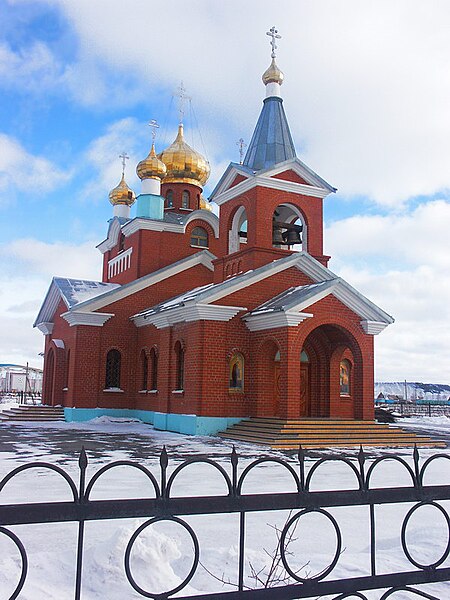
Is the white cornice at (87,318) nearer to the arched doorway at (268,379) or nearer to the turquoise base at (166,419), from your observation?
the turquoise base at (166,419)

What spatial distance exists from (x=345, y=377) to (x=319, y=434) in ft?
12.9

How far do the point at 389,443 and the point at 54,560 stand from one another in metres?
11.0

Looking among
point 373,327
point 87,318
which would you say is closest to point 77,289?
point 87,318

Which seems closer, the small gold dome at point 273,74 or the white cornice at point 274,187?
the white cornice at point 274,187

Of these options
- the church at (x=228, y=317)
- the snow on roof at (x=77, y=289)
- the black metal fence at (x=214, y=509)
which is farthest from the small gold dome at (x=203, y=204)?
the black metal fence at (x=214, y=509)

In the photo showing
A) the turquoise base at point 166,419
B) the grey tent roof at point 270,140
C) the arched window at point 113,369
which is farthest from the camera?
the arched window at point 113,369

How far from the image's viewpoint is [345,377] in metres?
17.0

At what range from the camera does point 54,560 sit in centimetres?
396

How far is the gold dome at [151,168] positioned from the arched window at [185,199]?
5.85 feet

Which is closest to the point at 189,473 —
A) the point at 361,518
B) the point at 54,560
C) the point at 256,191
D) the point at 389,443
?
the point at 361,518

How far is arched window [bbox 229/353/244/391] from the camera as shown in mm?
15688

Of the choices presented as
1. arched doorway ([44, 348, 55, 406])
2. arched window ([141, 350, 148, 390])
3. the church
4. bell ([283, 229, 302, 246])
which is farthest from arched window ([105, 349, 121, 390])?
bell ([283, 229, 302, 246])

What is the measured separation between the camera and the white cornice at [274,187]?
1686 centimetres

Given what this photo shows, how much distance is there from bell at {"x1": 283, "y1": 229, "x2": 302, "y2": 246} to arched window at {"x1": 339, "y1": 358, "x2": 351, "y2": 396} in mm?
3689
